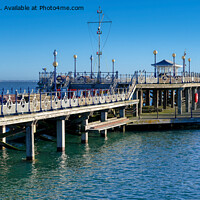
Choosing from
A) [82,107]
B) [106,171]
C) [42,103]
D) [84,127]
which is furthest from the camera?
[84,127]

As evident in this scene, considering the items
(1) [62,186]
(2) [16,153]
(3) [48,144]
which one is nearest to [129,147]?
(3) [48,144]

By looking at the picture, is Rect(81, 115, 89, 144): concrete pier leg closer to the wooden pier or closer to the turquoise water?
the wooden pier

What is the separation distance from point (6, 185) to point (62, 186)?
10.6ft

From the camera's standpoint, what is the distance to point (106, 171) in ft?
90.1

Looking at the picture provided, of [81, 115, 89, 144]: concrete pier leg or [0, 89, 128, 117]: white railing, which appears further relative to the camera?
[81, 115, 89, 144]: concrete pier leg

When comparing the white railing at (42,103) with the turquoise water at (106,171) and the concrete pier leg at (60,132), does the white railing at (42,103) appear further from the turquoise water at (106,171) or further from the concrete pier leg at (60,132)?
the turquoise water at (106,171)

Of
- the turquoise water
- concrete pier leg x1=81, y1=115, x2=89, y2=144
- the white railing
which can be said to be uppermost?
the white railing

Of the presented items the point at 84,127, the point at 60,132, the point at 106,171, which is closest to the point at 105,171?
the point at 106,171

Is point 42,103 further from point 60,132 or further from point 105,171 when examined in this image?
point 105,171

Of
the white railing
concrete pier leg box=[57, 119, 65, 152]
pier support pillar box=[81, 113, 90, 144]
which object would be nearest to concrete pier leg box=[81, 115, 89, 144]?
pier support pillar box=[81, 113, 90, 144]

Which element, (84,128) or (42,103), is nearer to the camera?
(42,103)

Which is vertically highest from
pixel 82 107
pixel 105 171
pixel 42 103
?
pixel 42 103

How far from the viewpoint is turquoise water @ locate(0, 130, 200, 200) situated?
75.5 ft

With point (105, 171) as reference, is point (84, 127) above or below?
above
